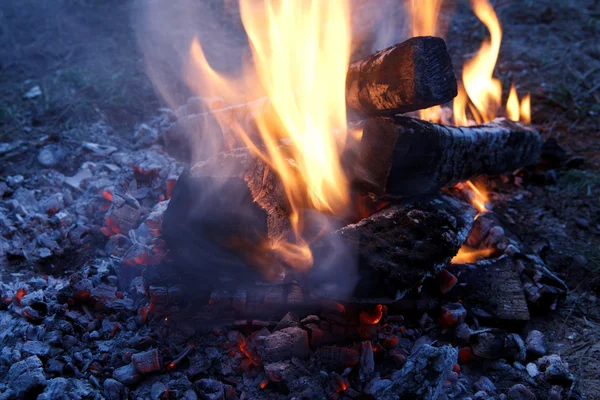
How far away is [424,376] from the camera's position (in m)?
1.91

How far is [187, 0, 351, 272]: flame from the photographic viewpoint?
2773mm

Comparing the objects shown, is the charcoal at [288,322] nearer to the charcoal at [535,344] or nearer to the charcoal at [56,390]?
the charcoal at [56,390]

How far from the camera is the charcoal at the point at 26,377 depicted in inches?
76.0

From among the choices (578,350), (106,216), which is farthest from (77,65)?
(578,350)

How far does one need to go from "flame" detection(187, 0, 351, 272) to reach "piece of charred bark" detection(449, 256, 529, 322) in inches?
40.7

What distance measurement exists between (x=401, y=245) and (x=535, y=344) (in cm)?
111

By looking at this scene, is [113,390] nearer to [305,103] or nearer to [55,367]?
[55,367]

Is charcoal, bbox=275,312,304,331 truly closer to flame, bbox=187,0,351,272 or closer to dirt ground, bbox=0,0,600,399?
flame, bbox=187,0,351,272

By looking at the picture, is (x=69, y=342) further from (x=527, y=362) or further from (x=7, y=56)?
(x=7, y=56)

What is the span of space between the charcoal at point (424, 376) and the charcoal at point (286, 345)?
493 millimetres

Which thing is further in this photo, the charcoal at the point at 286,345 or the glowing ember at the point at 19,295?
the glowing ember at the point at 19,295

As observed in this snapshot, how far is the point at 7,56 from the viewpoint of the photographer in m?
5.57

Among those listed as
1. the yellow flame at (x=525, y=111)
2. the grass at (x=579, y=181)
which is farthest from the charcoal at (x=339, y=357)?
the yellow flame at (x=525, y=111)

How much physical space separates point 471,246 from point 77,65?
5649mm
